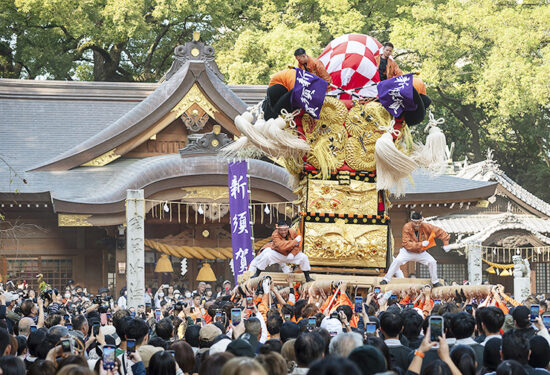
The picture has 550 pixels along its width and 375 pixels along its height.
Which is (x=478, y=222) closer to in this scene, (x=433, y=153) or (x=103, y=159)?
(x=103, y=159)

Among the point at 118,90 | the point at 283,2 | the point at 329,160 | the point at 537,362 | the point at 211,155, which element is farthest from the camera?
the point at 283,2

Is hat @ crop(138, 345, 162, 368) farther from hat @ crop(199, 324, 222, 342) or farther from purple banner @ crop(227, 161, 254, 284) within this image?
purple banner @ crop(227, 161, 254, 284)

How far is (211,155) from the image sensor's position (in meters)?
18.2

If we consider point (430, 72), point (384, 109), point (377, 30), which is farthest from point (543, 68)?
point (384, 109)

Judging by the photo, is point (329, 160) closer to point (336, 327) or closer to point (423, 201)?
point (336, 327)

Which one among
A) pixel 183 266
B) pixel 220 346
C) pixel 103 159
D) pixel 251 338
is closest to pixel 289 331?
pixel 251 338

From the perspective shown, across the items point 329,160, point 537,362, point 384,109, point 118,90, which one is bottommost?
point 537,362

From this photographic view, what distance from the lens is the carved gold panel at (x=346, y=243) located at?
381 inches

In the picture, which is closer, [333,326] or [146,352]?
[146,352]

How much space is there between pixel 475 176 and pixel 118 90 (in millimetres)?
12019

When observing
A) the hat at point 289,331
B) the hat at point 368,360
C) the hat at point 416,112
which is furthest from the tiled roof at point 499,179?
the hat at point 368,360

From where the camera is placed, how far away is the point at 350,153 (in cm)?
975

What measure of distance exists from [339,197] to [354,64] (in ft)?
5.49

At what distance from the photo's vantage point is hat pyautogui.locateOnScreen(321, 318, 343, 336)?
6.20 metres
